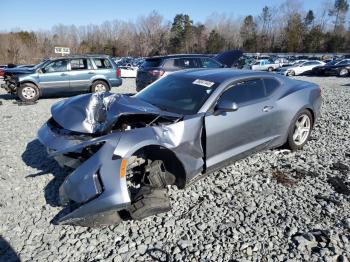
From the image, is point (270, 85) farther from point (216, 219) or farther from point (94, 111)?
point (94, 111)

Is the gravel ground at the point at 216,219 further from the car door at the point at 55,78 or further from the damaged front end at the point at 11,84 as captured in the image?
the damaged front end at the point at 11,84

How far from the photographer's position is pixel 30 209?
3443mm

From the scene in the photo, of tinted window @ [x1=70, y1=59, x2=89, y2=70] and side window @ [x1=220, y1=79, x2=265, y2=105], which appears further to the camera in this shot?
tinted window @ [x1=70, y1=59, x2=89, y2=70]

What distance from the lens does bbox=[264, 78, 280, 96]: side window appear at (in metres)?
4.65

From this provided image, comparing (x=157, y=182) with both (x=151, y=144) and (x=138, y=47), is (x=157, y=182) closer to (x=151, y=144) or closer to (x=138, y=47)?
(x=151, y=144)

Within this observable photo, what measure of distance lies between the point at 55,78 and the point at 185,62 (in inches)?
191

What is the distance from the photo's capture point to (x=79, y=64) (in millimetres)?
11469

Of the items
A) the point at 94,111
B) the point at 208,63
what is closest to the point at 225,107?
the point at 94,111

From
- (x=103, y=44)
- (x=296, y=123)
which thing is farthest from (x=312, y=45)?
(x=296, y=123)

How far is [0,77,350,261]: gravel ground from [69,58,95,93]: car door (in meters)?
6.74

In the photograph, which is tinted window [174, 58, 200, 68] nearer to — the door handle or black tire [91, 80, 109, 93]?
black tire [91, 80, 109, 93]

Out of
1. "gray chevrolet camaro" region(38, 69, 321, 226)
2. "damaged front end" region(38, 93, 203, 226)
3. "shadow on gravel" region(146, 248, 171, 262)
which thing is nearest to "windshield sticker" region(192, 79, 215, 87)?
"gray chevrolet camaro" region(38, 69, 321, 226)

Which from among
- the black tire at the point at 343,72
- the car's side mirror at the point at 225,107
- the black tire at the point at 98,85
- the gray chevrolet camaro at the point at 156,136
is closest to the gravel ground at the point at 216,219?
the gray chevrolet camaro at the point at 156,136

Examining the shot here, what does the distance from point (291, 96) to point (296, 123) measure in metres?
0.58
